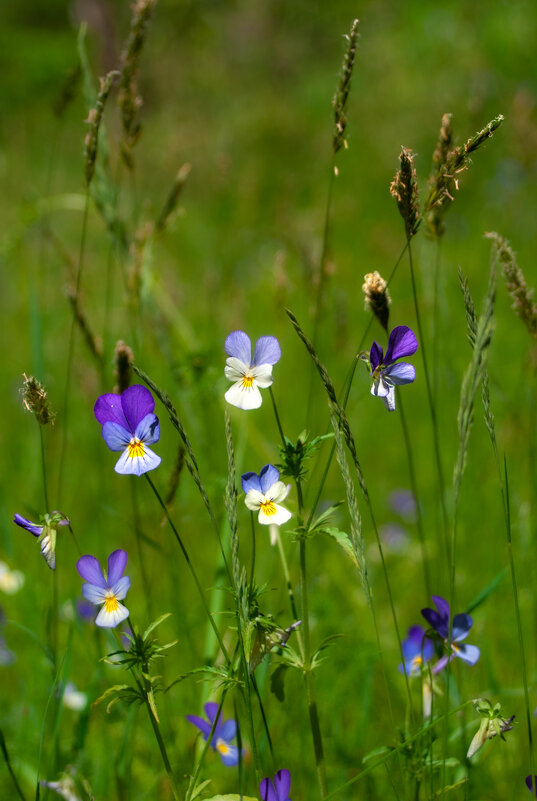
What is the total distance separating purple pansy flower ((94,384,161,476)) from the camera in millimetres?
1030

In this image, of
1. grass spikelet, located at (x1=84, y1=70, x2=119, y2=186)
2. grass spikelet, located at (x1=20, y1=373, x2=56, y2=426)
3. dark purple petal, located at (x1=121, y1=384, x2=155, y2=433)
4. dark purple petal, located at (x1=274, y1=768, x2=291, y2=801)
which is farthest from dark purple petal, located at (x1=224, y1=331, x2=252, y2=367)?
dark purple petal, located at (x1=274, y1=768, x2=291, y2=801)

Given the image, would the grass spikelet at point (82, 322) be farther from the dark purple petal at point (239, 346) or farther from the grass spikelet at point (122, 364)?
the dark purple petal at point (239, 346)

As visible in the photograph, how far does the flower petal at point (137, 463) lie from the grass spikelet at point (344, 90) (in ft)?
2.04

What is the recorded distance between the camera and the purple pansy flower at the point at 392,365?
104cm

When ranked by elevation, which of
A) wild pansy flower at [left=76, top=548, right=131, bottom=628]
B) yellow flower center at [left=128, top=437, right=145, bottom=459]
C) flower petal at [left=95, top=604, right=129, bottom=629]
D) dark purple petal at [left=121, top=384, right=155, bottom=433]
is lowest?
flower petal at [left=95, top=604, right=129, bottom=629]

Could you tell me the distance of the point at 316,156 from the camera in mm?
7711

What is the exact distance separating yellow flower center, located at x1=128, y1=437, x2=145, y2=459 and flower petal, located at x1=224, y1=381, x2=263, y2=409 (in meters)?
0.13

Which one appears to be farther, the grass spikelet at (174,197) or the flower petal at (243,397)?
the grass spikelet at (174,197)

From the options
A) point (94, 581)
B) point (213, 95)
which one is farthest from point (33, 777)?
point (213, 95)

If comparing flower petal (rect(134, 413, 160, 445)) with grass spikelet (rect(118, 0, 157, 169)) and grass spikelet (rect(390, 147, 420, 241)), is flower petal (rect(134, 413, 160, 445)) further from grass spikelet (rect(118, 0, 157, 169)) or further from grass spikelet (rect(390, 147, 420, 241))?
grass spikelet (rect(118, 0, 157, 169))

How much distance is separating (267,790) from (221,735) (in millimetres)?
401

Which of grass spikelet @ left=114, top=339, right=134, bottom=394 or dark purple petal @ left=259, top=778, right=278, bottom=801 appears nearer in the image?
dark purple petal @ left=259, top=778, right=278, bottom=801

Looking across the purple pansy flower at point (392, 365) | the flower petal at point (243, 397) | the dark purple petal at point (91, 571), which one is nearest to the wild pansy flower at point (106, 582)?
the dark purple petal at point (91, 571)

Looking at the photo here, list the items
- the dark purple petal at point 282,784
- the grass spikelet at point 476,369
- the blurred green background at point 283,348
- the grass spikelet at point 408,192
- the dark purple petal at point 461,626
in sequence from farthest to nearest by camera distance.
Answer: the blurred green background at point 283,348
the dark purple petal at point 461,626
the dark purple petal at point 282,784
the grass spikelet at point 408,192
the grass spikelet at point 476,369
